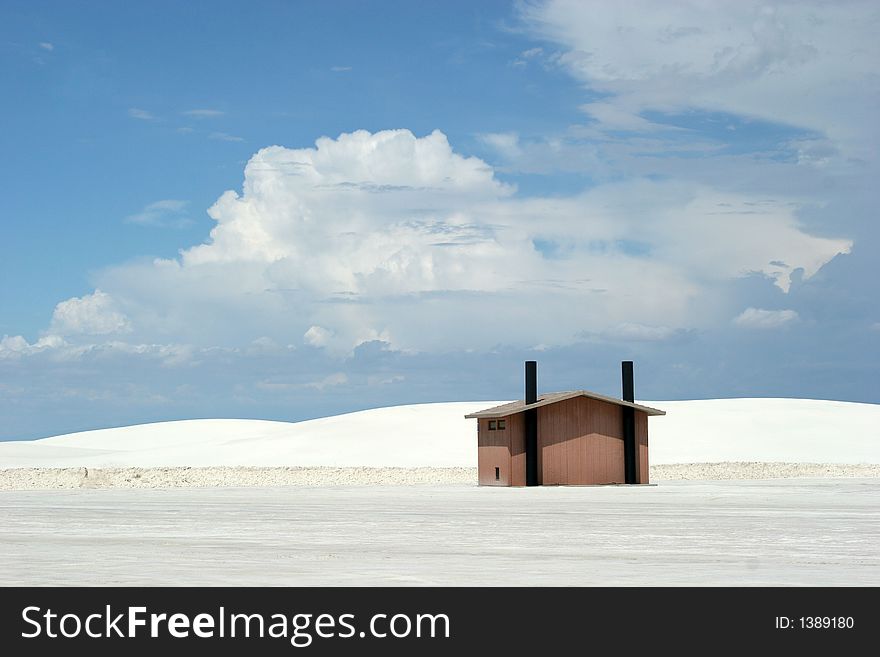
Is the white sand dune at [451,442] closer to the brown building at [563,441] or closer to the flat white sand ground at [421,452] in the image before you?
the flat white sand ground at [421,452]

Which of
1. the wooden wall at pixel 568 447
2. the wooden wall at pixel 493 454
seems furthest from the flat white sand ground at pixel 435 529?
the wooden wall at pixel 493 454

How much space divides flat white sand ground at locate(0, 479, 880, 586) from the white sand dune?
3837cm

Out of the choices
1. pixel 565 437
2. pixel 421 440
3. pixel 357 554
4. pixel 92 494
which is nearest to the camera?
pixel 357 554

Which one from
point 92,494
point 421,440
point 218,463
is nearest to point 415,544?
point 92,494

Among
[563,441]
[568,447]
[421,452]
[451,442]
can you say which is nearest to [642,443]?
[568,447]

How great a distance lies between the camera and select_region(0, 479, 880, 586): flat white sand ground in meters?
15.0

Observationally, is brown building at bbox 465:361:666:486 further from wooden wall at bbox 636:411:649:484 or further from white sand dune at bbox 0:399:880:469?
white sand dune at bbox 0:399:880:469

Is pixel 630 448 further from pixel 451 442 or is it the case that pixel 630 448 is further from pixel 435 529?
pixel 451 442

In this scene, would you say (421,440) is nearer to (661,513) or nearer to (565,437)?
(565,437)

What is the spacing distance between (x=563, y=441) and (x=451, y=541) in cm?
2854

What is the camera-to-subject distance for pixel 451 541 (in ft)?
67.3

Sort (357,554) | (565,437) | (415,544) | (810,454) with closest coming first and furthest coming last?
(357,554) → (415,544) → (565,437) → (810,454)
